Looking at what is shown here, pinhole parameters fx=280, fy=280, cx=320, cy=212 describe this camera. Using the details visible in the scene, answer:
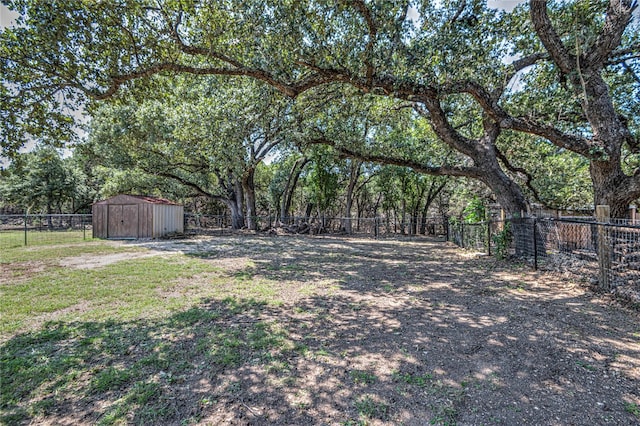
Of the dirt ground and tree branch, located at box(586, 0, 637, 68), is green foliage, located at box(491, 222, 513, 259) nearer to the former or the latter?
the dirt ground

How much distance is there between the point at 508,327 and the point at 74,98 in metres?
7.55

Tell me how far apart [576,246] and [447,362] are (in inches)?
195

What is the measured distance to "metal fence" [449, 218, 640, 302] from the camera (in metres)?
4.00

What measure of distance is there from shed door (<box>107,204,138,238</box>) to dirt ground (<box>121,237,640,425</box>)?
1273 cm

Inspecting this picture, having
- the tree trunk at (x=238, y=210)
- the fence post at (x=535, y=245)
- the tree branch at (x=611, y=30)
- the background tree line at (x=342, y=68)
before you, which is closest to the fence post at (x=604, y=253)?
the fence post at (x=535, y=245)

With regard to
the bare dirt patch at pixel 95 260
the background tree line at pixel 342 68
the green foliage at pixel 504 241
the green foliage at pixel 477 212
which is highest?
the background tree line at pixel 342 68

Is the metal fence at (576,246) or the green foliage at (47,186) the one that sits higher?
the green foliage at (47,186)

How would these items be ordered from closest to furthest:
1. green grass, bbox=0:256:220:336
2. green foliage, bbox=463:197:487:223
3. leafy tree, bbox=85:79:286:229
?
green grass, bbox=0:256:220:336 → leafy tree, bbox=85:79:286:229 → green foliage, bbox=463:197:487:223

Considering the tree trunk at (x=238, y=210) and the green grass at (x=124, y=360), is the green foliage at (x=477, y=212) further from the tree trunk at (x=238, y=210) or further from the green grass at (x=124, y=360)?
the tree trunk at (x=238, y=210)

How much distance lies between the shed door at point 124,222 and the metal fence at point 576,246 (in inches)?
599

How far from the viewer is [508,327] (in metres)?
3.16

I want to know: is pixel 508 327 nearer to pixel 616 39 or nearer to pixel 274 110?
pixel 616 39

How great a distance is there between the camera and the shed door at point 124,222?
46.0 ft

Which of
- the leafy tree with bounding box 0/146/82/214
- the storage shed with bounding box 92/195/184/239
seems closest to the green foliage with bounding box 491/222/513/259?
the storage shed with bounding box 92/195/184/239
